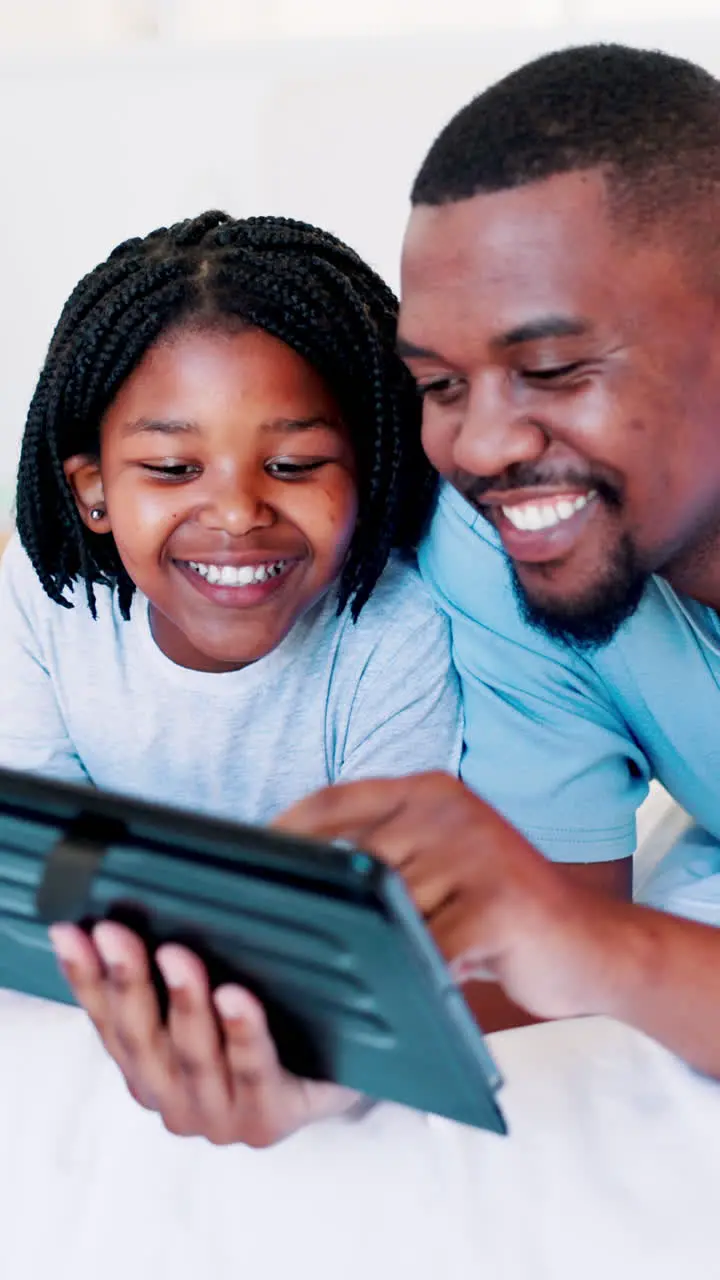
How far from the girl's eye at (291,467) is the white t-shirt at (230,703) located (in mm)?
175

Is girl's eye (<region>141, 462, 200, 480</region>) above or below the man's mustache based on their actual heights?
below

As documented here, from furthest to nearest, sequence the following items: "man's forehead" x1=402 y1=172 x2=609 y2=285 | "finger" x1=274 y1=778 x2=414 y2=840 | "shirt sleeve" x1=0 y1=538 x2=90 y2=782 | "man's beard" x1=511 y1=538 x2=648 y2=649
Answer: "shirt sleeve" x1=0 y1=538 x2=90 y2=782, "man's beard" x1=511 y1=538 x2=648 y2=649, "man's forehead" x1=402 y1=172 x2=609 y2=285, "finger" x1=274 y1=778 x2=414 y2=840

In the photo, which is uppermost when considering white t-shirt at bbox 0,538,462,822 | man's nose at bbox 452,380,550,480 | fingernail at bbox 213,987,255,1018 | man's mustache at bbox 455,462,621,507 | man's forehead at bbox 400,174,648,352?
man's forehead at bbox 400,174,648,352

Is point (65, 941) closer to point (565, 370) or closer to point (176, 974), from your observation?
point (176, 974)

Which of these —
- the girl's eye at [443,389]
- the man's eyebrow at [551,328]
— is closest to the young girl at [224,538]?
the girl's eye at [443,389]

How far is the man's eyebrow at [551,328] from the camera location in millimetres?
795

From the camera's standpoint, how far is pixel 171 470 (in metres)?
0.98

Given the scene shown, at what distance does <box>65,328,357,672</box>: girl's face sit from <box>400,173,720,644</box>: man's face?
114 mm

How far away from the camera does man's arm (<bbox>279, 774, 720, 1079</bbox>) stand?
67cm

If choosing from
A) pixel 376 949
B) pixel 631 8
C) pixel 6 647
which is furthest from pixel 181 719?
pixel 631 8

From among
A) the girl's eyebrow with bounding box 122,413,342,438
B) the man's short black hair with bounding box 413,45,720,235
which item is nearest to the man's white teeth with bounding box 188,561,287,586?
the girl's eyebrow with bounding box 122,413,342,438

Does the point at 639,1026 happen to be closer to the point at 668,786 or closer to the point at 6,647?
the point at 668,786

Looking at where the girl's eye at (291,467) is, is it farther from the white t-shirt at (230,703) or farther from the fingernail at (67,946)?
the fingernail at (67,946)

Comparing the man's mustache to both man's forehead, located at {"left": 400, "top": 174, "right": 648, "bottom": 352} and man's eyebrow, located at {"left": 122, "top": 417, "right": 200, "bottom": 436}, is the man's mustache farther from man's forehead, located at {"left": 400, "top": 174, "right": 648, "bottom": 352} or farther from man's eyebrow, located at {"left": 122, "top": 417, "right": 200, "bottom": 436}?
man's eyebrow, located at {"left": 122, "top": 417, "right": 200, "bottom": 436}
